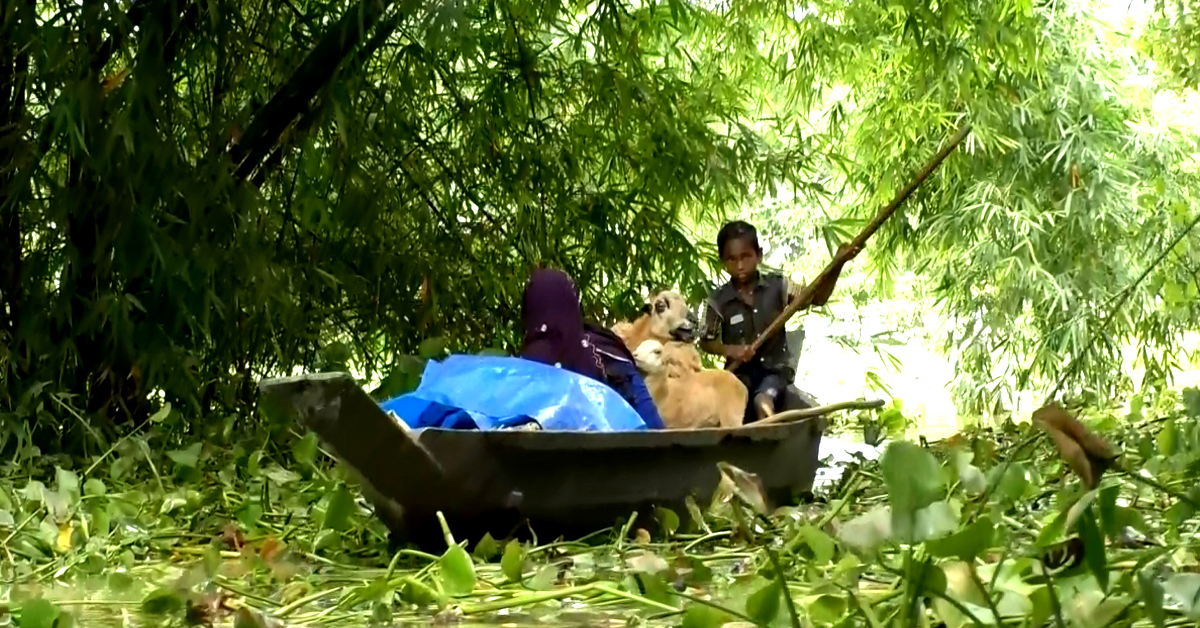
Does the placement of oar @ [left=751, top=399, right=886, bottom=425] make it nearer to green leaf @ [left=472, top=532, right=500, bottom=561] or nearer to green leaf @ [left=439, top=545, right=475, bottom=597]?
green leaf @ [left=472, top=532, right=500, bottom=561]

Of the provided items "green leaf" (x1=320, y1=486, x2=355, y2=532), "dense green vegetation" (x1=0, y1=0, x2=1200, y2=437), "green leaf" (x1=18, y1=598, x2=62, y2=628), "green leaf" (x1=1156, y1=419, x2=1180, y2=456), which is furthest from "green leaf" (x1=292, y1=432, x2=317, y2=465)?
"green leaf" (x1=1156, y1=419, x2=1180, y2=456)

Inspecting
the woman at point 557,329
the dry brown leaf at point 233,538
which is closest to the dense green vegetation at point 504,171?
the woman at point 557,329

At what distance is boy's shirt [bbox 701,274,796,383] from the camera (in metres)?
2.45

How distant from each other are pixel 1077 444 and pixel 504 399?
1.04 m

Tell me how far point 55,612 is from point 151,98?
4.24ft

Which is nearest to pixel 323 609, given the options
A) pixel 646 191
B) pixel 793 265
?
pixel 646 191

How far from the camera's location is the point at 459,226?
266 centimetres

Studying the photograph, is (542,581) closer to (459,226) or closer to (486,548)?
(486,548)

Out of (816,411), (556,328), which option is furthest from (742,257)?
(556,328)

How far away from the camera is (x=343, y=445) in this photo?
1.34 m

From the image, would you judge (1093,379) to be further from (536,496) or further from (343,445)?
(343,445)

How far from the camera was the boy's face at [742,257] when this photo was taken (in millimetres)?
2469

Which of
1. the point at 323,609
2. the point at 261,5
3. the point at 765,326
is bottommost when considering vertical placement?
the point at 323,609

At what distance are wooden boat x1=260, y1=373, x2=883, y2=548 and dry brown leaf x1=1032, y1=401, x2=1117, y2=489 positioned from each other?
748 millimetres
